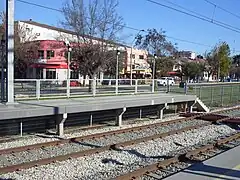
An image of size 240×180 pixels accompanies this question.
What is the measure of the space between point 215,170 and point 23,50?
51.8m

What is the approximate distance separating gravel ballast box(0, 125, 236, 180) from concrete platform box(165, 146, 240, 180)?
1.54 meters

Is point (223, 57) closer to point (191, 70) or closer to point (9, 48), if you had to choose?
point (191, 70)

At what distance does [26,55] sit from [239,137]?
1937 inches

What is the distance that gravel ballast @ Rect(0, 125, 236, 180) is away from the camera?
8602 millimetres

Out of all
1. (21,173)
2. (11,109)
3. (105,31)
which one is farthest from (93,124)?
(105,31)

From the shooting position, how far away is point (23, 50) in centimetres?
5656

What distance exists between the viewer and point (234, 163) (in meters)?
9.29

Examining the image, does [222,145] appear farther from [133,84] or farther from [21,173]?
[133,84]

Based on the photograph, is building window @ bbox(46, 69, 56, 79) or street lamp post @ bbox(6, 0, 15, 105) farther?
building window @ bbox(46, 69, 56, 79)

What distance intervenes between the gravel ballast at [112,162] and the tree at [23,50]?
44927 millimetres

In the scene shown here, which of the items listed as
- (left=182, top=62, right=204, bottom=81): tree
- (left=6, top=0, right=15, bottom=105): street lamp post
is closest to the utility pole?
(left=6, top=0, right=15, bottom=105): street lamp post

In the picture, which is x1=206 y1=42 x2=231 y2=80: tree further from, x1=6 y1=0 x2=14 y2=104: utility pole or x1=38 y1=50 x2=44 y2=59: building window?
x1=6 y1=0 x2=14 y2=104: utility pole

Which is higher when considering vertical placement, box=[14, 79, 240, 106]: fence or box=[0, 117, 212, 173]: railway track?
box=[14, 79, 240, 106]: fence

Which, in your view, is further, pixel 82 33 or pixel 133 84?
pixel 82 33
